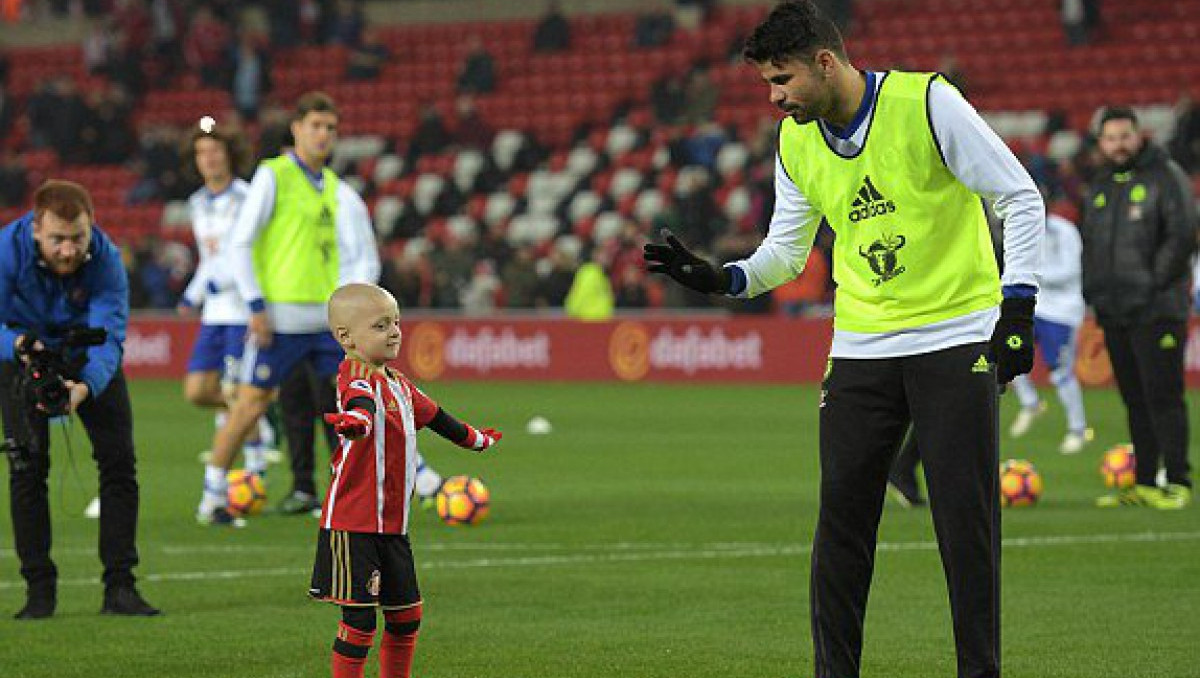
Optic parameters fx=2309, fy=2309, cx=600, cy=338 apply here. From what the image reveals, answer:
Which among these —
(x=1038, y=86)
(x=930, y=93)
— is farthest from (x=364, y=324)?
(x=1038, y=86)

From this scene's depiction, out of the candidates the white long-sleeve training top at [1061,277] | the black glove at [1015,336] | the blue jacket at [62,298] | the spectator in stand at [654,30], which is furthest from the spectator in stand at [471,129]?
the black glove at [1015,336]

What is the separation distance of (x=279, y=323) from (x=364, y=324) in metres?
6.77

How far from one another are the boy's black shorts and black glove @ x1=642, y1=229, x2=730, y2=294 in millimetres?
1258

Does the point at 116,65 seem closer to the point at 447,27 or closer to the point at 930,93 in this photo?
the point at 447,27

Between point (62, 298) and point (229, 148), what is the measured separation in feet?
17.5

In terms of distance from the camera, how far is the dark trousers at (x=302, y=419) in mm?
15148

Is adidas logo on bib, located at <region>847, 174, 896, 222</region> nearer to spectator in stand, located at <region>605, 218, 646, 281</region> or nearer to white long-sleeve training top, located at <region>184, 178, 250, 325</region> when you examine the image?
white long-sleeve training top, located at <region>184, 178, 250, 325</region>

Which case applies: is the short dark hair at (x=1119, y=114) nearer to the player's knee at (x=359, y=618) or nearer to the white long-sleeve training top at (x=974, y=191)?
the white long-sleeve training top at (x=974, y=191)

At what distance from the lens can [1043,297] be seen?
20.9 metres

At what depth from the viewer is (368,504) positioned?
25.0 feet

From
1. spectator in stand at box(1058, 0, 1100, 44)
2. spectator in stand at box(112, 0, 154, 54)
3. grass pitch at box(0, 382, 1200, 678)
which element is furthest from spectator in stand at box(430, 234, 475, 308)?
grass pitch at box(0, 382, 1200, 678)

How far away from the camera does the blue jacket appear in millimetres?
10141

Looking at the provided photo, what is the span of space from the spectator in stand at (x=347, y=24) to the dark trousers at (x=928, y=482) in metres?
36.8

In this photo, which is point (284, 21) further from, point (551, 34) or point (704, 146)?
point (704, 146)
